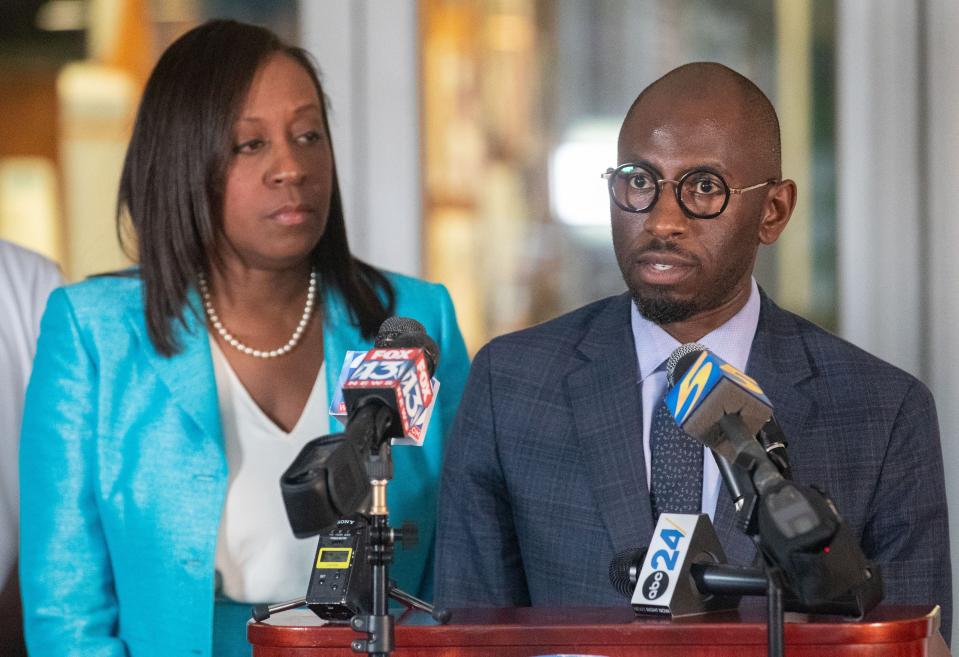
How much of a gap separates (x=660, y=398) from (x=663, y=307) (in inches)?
8.0

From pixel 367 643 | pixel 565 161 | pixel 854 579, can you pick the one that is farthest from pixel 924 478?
pixel 565 161

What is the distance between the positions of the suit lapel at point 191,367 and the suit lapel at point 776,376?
3.78 ft

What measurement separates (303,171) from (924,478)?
1.45 m

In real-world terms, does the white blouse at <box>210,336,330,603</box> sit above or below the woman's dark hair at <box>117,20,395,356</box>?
below

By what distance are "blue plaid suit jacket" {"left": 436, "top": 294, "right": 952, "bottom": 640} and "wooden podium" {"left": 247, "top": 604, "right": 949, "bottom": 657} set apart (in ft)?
1.84

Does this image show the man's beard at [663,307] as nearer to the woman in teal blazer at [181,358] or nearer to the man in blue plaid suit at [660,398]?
the man in blue plaid suit at [660,398]

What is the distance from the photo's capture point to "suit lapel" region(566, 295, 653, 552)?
8.23 feet

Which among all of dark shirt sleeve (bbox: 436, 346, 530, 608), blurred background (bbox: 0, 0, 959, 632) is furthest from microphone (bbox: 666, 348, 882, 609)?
blurred background (bbox: 0, 0, 959, 632)

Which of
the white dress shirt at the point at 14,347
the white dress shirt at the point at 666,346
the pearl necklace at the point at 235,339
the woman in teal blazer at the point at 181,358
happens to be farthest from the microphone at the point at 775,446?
the white dress shirt at the point at 14,347

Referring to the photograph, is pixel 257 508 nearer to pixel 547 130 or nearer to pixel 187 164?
pixel 187 164

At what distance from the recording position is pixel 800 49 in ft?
13.7

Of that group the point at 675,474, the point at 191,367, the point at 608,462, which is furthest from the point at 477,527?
the point at 191,367

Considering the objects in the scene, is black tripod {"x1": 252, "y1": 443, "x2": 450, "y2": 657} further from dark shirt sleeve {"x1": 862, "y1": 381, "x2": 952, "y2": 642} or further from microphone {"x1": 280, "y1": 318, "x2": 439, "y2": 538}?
dark shirt sleeve {"x1": 862, "y1": 381, "x2": 952, "y2": 642}

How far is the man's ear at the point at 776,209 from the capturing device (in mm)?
2643
